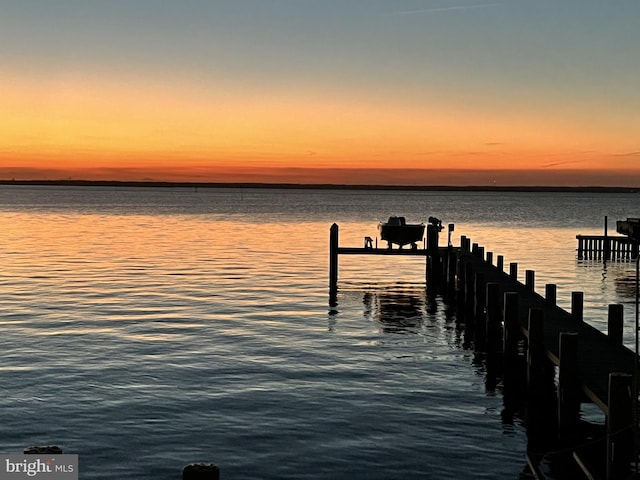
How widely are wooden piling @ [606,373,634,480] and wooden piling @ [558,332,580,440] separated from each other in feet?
8.69

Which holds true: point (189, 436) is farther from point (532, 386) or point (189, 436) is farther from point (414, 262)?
point (414, 262)

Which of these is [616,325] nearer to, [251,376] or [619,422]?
[619,422]

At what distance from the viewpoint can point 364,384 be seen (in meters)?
20.8

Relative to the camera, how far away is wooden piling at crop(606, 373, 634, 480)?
13.5 m

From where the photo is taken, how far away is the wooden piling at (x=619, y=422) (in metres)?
13.5

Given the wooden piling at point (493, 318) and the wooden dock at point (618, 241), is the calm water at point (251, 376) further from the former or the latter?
the wooden dock at point (618, 241)

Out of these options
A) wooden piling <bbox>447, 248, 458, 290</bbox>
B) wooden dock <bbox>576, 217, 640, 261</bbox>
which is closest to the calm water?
wooden piling <bbox>447, 248, 458, 290</bbox>

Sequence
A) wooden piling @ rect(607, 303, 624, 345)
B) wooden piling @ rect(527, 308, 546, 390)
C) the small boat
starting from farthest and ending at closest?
the small boat
wooden piling @ rect(607, 303, 624, 345)
wooden piling @ rect(527, 308, 546, 390)

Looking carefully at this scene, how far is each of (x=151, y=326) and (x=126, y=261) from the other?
25.4 meters

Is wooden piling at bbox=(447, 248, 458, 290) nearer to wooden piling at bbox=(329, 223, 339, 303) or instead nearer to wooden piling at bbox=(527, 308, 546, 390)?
wooden piling at bbox=(329, 223, 339, 303)

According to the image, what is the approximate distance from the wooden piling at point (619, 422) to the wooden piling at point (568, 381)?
2.65 meters

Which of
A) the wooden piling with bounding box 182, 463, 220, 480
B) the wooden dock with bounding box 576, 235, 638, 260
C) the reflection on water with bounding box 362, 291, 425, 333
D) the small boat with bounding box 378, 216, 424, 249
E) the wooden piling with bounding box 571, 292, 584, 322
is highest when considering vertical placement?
the small boat with bounding box 378, 216, 424, 249

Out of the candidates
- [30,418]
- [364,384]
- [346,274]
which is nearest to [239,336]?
[364,384]

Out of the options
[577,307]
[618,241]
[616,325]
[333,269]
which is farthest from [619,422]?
[618,241]
